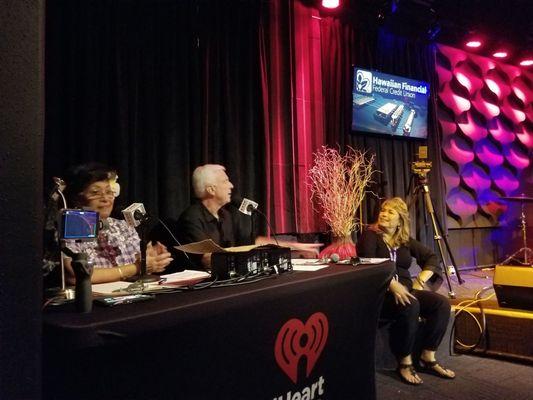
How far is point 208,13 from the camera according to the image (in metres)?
3.50

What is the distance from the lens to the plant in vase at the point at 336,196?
11.6ft

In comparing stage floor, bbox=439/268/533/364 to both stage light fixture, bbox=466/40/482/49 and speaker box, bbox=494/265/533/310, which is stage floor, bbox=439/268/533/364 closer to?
speaker box, bbox=494/265/533/310

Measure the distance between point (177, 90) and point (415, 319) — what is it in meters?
2.31

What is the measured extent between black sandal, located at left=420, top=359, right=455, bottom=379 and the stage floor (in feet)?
1.44

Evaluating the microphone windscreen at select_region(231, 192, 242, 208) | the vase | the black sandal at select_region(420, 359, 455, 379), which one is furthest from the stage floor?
the microphone windscreen at select_region(231, 192, 242, 208)

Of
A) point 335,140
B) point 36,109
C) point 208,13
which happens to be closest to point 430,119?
point 335,140

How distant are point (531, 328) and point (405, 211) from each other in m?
1.04

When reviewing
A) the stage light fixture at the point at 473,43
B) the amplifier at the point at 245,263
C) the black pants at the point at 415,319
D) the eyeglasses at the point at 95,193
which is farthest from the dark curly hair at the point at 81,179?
the stage light fixture at the point at 473,43

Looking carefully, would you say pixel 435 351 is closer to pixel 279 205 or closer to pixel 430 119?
pixel 279 205

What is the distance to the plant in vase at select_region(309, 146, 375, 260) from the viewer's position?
3.53 m

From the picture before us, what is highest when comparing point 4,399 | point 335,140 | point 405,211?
point 335,140

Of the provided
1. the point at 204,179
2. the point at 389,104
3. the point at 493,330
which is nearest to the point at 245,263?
the point at 204,179

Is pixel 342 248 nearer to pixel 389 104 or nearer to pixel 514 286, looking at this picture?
pixel 514 286

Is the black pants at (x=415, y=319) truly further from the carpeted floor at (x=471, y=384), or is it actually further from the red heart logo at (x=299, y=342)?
the red heart logo at (x=299, y=342)
